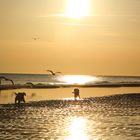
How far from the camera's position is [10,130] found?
22.2 m

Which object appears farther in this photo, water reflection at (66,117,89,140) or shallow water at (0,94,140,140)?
shallow water at (0,94,140,140)

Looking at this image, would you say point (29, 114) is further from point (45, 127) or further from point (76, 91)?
point (76, 91)

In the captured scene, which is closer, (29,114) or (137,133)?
(137,133)

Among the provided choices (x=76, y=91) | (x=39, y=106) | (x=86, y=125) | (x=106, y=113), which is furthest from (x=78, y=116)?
(x=76, y=91)

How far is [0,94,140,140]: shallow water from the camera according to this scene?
2048 cm

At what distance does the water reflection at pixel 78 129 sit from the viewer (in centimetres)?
2021

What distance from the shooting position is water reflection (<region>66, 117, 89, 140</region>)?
2021 centimetres

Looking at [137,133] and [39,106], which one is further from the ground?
[39,106]

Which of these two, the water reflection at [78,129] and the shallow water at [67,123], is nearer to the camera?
the water reflection at [78,129]

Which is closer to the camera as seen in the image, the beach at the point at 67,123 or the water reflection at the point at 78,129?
the water reflection at the point at 78,129

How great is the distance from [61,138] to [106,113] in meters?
10.4

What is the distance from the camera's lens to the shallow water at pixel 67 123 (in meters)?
20.5

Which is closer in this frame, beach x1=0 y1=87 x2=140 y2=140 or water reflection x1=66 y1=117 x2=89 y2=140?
water reflection x1=66 y1=117 x2=89 y2=140

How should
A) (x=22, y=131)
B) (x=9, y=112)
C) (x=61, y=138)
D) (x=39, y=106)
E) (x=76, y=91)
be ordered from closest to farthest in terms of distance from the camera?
Result: (x=61, y=138) < (x=22, y=131) < (x=9, y=112) < (x=39, y=106) < (x=76, y=91)
